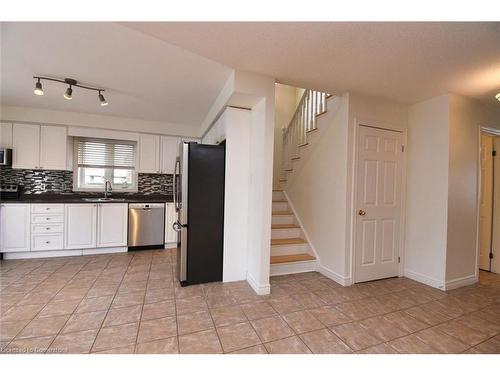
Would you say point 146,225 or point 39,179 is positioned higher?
point 39,179

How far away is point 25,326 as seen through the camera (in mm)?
1762

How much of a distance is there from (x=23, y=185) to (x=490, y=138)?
7788 mm

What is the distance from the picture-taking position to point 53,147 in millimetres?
3775

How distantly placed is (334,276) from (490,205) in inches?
110

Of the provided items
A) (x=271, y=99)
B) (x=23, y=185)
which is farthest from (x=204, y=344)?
(x=23, y=185)

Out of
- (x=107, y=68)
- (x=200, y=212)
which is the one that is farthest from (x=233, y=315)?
(x=107, y=68)

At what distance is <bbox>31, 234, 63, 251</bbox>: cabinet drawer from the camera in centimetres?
339

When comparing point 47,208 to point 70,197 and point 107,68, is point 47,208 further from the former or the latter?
point 107,68

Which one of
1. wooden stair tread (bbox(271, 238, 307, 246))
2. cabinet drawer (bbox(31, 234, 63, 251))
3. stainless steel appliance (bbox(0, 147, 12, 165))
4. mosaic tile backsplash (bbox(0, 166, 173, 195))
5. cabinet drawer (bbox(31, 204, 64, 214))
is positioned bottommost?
cabinet drawer (bbox(31, 234, 63, 251))

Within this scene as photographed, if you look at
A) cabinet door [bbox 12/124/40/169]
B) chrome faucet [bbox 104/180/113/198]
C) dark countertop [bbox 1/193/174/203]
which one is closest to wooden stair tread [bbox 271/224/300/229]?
dark countertop [bbox 1/193/174/203]

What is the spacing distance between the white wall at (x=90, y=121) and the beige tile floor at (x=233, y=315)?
7.87 ft

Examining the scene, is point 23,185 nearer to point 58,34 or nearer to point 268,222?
point 58,34

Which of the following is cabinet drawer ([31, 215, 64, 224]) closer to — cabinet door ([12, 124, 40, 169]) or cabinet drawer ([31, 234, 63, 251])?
cabinet drawer ([31, 234, 63, 251])

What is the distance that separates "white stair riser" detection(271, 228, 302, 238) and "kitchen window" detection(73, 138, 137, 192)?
2.99 m
